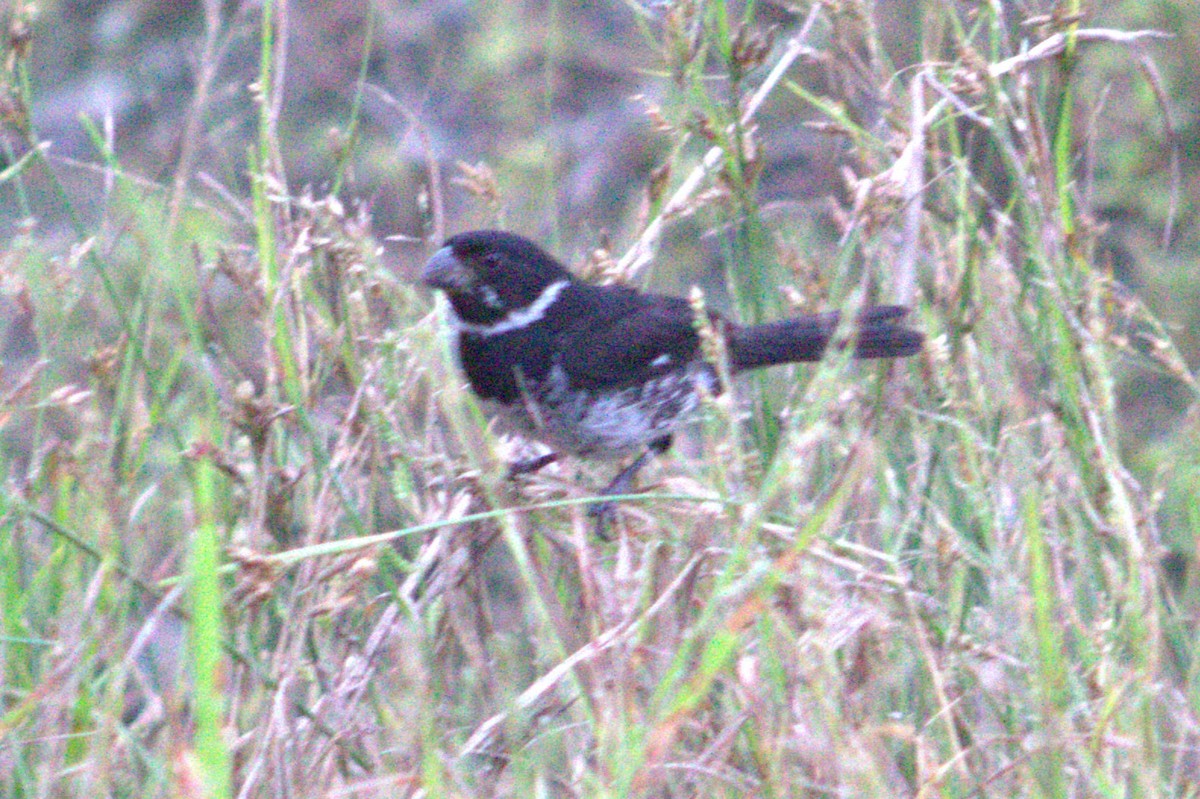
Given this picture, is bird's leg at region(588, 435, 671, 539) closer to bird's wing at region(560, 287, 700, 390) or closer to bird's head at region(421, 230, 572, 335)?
bird's wing at region(560, 287, 700, 390)

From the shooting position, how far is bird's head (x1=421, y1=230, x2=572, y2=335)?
295cm

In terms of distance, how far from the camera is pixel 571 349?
3.05 meters

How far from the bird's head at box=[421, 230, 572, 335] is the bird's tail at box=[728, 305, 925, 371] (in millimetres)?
404

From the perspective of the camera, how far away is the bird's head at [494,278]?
295 centimetres

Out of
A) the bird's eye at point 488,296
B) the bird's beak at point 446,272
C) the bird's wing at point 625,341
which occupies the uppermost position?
the bird's beak at point 446,272

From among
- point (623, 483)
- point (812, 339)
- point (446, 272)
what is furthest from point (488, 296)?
point (812, 339)

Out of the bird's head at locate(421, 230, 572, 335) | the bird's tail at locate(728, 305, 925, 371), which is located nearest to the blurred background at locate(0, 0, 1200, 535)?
the bird's head at locate(421, 230, 572, 335)

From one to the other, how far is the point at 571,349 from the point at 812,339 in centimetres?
48

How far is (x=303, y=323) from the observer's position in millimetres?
2273

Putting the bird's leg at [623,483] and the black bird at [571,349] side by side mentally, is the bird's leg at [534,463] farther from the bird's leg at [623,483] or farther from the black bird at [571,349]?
the bird's leg at [623,483]

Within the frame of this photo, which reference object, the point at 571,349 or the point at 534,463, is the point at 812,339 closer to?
the point at 571,349

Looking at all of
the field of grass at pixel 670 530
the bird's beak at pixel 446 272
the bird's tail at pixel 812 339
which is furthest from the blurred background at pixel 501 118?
the field of grass at pixel 670 530

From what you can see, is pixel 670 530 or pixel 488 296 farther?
pixel 488 296

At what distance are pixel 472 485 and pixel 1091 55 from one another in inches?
141
